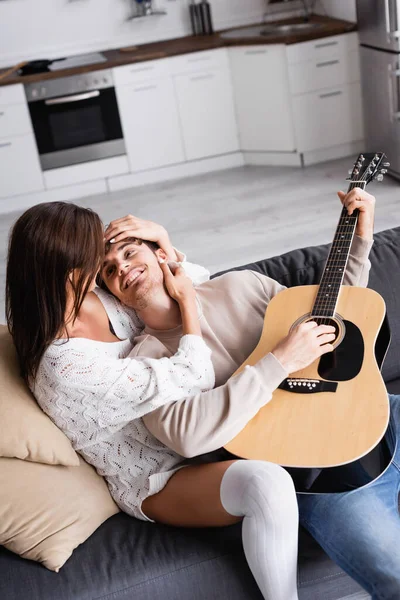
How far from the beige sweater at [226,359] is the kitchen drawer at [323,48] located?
3359 mm

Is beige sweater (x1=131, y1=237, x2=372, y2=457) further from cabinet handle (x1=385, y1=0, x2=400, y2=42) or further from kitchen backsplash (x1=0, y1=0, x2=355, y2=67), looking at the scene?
kitchen backsplash (x1=0, y1=0, x2=355, y2=67)

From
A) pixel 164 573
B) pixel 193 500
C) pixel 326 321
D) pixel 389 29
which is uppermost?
pixel 389 29

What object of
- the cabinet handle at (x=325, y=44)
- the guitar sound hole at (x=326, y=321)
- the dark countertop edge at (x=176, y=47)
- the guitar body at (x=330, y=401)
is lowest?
the guitar body at (x=330, y=401)

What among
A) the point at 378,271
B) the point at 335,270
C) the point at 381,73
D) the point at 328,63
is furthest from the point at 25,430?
the point at 328,63

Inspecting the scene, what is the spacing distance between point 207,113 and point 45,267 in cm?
410

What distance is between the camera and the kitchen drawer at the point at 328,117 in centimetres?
517

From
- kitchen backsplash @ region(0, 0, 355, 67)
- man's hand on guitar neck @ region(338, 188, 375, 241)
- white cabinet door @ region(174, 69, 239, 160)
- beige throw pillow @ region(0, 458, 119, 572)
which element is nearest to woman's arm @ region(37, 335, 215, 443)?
beige throw pillow @ region(0, 458, 119, 572)

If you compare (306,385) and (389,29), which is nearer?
(306,385)

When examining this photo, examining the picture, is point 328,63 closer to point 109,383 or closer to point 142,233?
point 142,233

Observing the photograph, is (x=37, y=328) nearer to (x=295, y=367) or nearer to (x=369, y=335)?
(x=295, y=367)

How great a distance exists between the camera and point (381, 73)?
468 centimetres

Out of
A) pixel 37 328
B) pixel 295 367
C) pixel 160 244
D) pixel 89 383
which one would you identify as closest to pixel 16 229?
pixel 37 328

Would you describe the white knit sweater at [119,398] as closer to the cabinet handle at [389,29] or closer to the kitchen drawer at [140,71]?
the cabinet handle at [389,29]

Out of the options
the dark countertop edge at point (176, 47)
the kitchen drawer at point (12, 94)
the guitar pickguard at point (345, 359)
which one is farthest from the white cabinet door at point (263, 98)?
the guitar pickguard at point (345, 359)
